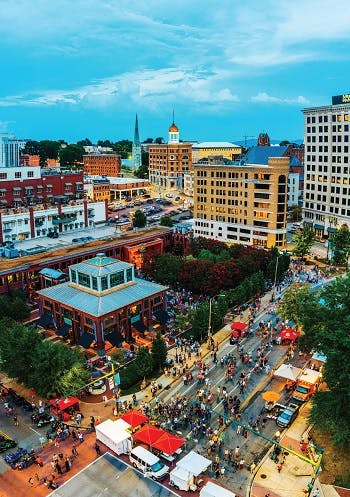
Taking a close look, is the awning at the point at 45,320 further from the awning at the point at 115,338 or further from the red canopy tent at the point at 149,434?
the red canopy tent at the point at 149,434

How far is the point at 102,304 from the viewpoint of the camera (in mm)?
65812

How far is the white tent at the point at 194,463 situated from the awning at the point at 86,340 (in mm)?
26785

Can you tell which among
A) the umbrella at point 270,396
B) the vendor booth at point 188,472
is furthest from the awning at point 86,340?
the vendor booth at point 188,472

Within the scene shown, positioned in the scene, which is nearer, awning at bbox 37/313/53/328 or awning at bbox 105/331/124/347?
awning at bbox 105/331/124/347

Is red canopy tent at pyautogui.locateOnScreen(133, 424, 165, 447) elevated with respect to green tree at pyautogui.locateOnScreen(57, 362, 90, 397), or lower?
lower

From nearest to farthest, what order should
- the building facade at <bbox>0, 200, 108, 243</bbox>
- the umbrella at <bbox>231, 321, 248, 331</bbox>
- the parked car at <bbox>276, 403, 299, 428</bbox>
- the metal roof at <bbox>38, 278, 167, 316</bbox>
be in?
the parked car at <bbox>276, 403, 299, 428</bbox>, the metal roof at <bbox>38, 278, 167, 316</bbox>, the umbrella at <bbox>231, 321, 248, 331</bbox>, the building facade at <bbox>0, 200, 108, 243</bbox>

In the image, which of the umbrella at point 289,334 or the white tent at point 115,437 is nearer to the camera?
the white tent at point 115,437

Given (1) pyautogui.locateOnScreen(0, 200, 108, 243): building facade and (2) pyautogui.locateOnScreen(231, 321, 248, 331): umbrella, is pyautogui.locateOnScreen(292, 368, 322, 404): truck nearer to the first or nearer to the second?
(2) pyautogui.locateOnScreen(231, 321, 248, 331): umbrella

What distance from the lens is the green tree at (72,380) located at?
51.5 m

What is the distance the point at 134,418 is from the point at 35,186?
8410 cm

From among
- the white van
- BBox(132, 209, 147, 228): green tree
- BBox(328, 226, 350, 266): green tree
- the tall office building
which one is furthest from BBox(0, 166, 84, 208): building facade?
the white van

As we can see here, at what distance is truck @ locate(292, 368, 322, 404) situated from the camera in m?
52.4

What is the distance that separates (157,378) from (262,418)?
14668 mm

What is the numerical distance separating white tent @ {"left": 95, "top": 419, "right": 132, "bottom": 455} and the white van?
1.62 m
